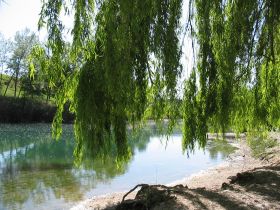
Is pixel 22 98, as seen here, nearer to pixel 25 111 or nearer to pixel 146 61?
pixel 25 111

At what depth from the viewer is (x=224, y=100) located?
758cm

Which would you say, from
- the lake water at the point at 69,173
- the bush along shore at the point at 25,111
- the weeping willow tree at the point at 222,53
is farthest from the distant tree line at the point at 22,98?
the weeping willow tree at the point at 222,53

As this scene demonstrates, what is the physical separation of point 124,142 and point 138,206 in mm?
1057

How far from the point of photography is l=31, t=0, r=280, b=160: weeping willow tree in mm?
6469

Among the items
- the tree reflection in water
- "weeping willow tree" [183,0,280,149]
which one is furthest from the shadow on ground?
"weeping willow tree" [183,0,280,149]

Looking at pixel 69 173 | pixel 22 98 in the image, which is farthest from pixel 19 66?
pixel 69 173

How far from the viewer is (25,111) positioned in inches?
1956

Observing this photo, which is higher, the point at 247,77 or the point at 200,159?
the point at 247,77

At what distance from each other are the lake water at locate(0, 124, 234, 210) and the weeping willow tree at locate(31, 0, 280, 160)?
2.37ft

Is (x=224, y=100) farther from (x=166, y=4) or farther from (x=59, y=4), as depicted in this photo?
(x=59, y=4)

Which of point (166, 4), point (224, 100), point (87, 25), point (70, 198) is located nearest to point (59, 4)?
point (87, 25)

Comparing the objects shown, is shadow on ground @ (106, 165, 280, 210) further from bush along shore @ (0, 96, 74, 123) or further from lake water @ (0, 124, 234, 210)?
bush along shore @ (0, 96, 74, 123)

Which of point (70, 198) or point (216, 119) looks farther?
point (70, 198)

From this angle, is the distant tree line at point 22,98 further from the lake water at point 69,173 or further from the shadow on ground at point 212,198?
the shadow on ground at point 212,198
